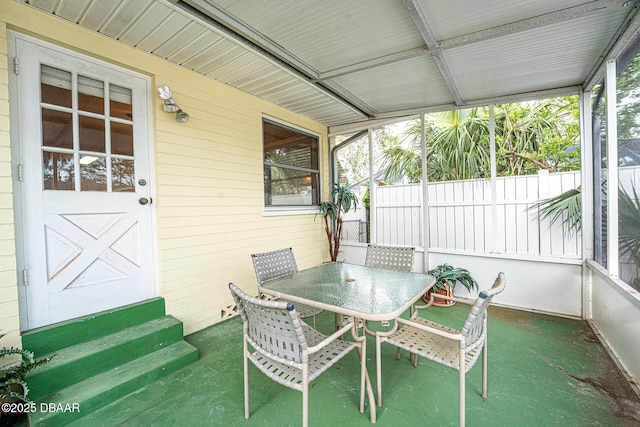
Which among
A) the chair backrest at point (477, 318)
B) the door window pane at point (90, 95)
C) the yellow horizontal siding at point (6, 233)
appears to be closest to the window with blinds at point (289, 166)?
the door window pane at point (90, 95)

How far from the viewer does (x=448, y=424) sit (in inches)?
63.7

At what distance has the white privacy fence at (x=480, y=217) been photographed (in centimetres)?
328

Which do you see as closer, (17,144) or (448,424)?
(448,424)

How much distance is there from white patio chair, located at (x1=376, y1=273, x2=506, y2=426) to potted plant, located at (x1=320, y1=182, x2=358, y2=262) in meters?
2.61

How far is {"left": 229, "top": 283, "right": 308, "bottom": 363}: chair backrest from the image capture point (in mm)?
1330

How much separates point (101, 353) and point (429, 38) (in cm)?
348

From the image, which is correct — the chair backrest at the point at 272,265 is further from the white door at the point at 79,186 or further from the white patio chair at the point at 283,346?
the white door at the point at 79,186

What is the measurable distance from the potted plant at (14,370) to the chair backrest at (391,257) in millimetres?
2636

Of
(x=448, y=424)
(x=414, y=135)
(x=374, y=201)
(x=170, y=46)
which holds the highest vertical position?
(x=170, y=46)

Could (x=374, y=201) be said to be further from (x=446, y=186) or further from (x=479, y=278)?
(x=479, y=278)

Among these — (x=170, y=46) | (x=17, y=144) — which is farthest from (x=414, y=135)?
(x=17, y=144)

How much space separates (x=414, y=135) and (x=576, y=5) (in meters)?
2.62

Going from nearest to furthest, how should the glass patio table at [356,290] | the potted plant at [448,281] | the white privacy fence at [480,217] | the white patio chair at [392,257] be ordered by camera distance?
1. the glass patio table at [356,290]
2. the white patio chair at [392,257]
3. the white privacy fence at [480,217]
4. the potted plant at [448,281]

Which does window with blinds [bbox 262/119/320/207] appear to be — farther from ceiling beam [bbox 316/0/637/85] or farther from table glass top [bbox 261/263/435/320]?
table glass top [bbox 261/263/435/320]
